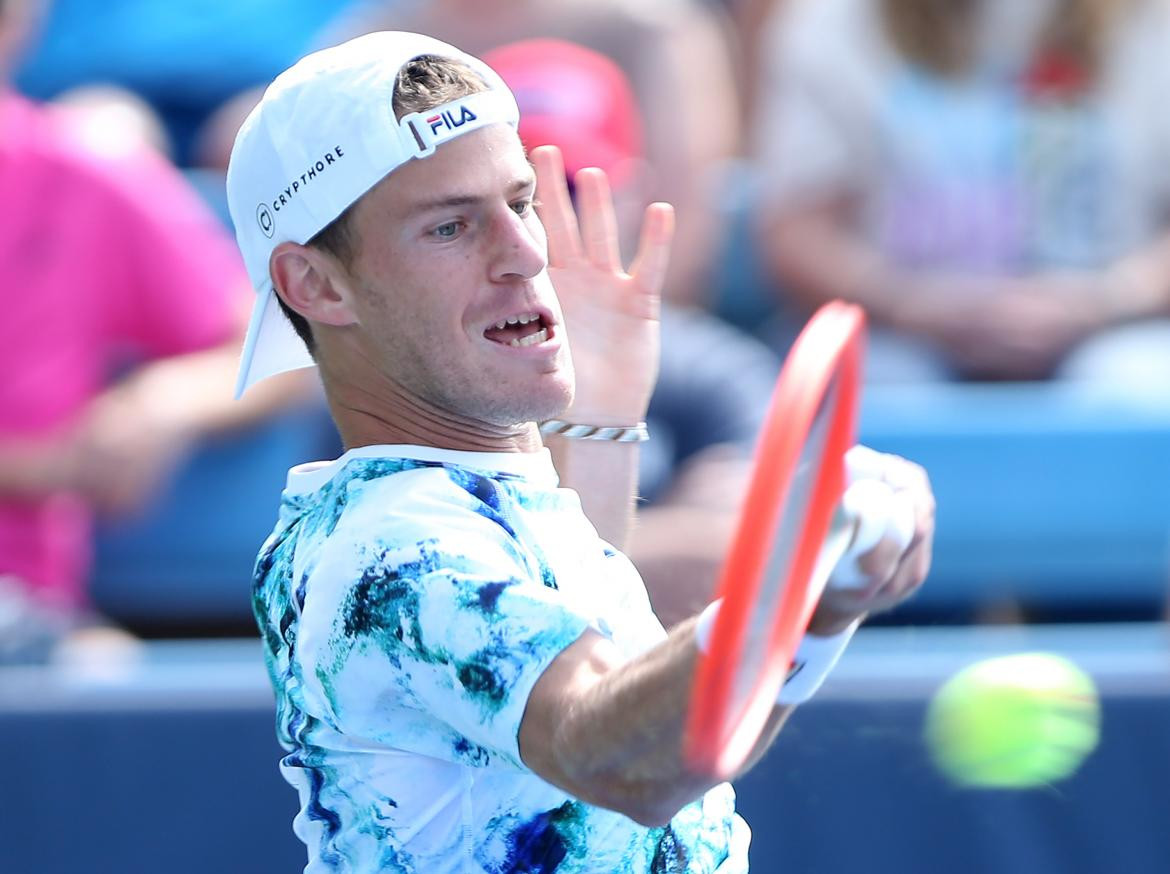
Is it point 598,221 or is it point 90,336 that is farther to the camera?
point 90,336

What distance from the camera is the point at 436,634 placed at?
1.49 m

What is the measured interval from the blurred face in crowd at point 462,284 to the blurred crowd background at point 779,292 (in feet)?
6.16

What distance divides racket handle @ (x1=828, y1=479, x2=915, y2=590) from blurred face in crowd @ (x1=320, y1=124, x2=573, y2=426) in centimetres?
34

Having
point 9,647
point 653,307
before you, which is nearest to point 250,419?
point 9,647

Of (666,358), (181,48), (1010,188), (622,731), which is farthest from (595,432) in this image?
(181,48)

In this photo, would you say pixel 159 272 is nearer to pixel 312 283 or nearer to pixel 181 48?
pixel 181 48

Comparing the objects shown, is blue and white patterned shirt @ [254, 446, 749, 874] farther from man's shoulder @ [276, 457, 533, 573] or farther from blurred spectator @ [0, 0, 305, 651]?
blurred spectator @ [0, 0, 305, 651]

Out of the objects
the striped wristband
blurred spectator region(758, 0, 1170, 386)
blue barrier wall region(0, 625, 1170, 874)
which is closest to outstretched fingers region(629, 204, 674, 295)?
the striped wristband

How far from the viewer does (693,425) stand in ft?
12.0

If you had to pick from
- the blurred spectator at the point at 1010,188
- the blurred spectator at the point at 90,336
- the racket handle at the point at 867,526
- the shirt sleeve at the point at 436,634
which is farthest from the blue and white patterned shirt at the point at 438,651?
the blurred spectator at the point at 1010,188

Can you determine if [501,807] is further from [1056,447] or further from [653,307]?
[1056,447]

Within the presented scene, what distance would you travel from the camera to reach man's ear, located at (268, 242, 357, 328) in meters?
1.73

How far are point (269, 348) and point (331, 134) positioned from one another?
324 millimetres

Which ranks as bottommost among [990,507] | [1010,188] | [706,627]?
[990,507]
